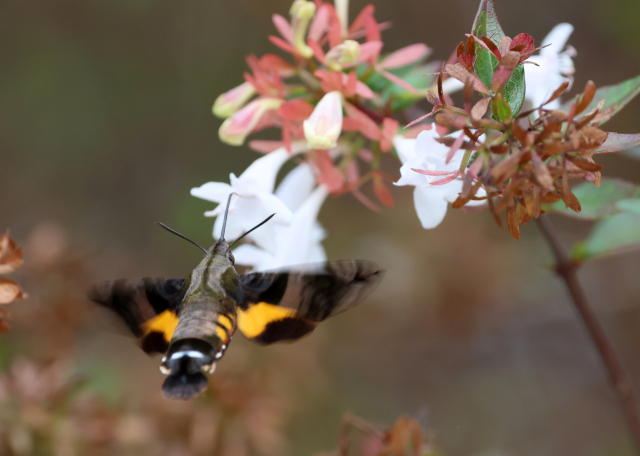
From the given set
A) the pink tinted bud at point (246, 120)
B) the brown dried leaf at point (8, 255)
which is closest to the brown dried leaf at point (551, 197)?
the pink tinted bud at point (246, 120)

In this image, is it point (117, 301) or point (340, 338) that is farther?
point (340, 338)

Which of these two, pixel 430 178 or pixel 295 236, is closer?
pixel 430 178

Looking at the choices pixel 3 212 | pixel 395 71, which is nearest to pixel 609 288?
pixel 395 71

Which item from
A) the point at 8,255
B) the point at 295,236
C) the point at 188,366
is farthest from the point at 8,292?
the point at 295,236

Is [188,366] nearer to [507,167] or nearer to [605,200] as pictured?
[507,167]

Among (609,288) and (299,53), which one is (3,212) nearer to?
(299,53)

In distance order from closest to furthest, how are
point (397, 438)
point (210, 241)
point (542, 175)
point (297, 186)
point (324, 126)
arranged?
point (542, 175) < point (324, 126) < point (397, 438) < point (297, 186) < point (210, 241)
